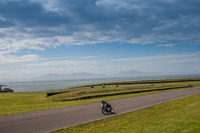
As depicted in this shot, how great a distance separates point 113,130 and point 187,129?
367cm

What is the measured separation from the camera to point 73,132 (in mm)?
9977

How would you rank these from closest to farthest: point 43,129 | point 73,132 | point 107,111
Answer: point 73,132
point 43,129
point 107,111

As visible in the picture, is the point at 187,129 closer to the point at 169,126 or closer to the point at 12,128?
the point at 169,126

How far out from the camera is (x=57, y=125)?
11.6m

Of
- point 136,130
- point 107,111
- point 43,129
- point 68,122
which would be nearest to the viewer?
point 136,130

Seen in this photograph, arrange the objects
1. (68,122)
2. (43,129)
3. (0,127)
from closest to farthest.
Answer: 1. (43,129)
2. (0,127)
3. (68,122)

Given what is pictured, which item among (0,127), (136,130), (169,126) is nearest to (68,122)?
(0,127)

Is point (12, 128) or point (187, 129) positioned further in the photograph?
point (12, 128)

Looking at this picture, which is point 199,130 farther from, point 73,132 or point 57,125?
point 57,125

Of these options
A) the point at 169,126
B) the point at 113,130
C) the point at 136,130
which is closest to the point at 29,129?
the point at 113,130

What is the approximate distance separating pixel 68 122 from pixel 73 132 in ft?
8.32

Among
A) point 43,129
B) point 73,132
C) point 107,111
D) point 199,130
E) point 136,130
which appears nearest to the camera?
point 199,130

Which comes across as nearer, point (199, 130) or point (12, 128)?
point (199, 130)

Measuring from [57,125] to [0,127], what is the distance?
142 inches
